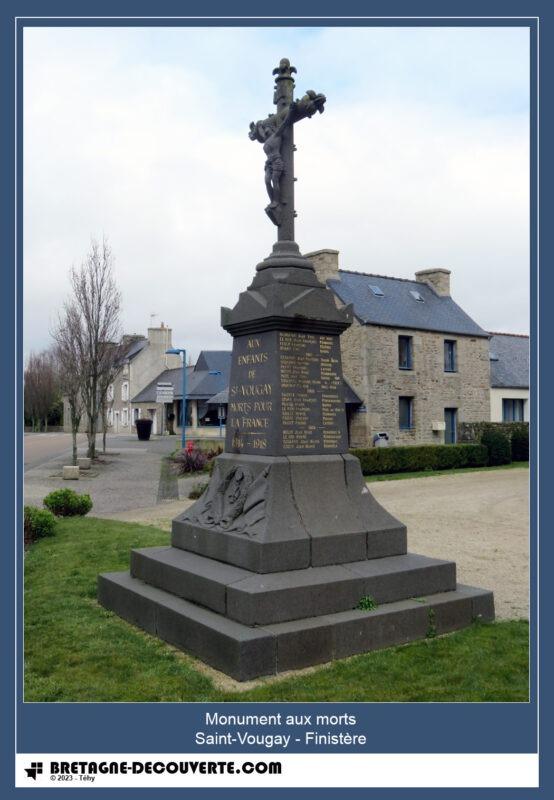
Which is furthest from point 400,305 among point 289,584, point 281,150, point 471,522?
point 289,584

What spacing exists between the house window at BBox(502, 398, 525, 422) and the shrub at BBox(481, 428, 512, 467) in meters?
5.49

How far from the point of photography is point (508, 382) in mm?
33000

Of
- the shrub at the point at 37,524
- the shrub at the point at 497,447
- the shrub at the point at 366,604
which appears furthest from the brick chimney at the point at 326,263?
the shrub at the point at 366,604

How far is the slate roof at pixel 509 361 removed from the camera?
33094 mm

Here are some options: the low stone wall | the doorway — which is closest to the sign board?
the doorway

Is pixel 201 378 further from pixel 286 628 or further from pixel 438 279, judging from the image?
pixel 286 628

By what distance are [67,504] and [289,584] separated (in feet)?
29.0


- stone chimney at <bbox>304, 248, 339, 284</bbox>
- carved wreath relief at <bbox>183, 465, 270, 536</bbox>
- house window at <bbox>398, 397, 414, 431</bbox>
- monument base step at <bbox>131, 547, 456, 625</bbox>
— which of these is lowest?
monument base step at <bbox>131, 547, 456, 625</bbox>

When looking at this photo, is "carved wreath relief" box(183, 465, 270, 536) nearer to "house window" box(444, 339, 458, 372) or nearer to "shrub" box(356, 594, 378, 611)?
"shrub" box(356, 594, 378, 611)

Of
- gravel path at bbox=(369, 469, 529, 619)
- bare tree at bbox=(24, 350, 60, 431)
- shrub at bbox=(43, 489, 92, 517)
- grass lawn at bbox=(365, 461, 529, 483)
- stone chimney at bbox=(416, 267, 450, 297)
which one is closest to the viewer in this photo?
gravel path at bbox=(369, 469, 529, 619)

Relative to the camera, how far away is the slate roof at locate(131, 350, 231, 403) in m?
46.1

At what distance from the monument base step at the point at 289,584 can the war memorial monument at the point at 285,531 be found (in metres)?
0.01

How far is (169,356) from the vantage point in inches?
2195
